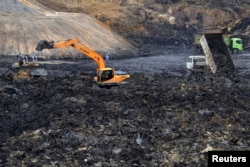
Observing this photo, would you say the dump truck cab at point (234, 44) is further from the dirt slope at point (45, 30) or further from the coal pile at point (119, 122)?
the coal pile at point (119, 122)

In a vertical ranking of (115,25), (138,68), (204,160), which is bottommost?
(204,160)

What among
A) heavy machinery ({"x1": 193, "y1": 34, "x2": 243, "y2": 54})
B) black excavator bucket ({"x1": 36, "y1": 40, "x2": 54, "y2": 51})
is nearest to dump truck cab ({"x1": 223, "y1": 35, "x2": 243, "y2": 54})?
heavy machinery ({"x1": 193, "y1": 34, "x2": 243, "y2": 54})

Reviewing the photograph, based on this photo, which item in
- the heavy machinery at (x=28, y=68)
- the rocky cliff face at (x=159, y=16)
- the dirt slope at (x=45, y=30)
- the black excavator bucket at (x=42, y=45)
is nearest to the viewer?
the black excavator bucket at (x=42, y=45)

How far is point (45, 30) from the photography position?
129ft

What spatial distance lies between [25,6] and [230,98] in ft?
96.2

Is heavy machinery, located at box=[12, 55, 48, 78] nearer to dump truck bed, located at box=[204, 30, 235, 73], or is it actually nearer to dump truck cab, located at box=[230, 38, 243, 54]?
dump truck bed, located at box=[204, 30, 235, 73]

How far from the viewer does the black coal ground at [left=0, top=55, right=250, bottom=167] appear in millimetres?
Result: 12828

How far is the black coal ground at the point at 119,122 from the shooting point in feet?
42.1

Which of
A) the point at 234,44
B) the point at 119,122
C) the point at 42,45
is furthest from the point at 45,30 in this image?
the point at 119,122

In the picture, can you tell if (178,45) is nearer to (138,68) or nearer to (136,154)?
(138,68)

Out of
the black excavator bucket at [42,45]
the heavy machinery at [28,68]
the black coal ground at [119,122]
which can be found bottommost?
the black coal ground at [119,122]

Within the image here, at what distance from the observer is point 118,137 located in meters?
14.4

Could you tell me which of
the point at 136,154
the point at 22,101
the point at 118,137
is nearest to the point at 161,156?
the point at 136,154

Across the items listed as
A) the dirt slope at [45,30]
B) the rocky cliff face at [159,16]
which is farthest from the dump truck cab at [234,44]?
the dirt slope at [45,30]
